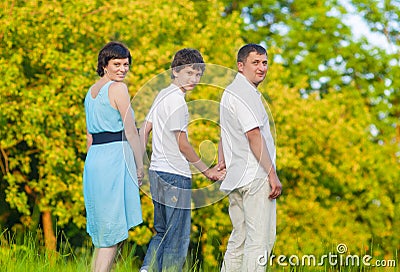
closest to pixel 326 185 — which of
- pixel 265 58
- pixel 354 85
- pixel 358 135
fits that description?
pixel 358 135

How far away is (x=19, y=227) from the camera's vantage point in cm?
1323

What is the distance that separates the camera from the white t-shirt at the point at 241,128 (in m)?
4.27

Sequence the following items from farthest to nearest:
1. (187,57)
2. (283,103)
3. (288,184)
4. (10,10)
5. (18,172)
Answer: (288,184), (283,103), (18,172), (10,10), (187,57)

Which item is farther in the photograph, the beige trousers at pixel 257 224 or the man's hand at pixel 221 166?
the man's hand at pixel 221 166

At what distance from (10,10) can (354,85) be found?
37.2ft

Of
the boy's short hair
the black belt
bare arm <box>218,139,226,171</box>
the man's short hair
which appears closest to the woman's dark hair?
the boy's short hair

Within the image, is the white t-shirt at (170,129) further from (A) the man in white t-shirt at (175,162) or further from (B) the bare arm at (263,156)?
(B) the bare arm at (263,156)

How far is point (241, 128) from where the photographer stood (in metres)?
4.32

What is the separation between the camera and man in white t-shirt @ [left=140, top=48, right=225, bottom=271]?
438 cm

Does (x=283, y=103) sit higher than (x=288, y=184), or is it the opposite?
(x=283, y=103)

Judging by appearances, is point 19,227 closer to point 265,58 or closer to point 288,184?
point 288,184

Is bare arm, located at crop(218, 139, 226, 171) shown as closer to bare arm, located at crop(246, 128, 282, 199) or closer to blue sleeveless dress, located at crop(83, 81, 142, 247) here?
bare arm, located at crop(246, 128, 282, 199)

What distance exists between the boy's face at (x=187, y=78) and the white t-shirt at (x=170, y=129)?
0.11 feet

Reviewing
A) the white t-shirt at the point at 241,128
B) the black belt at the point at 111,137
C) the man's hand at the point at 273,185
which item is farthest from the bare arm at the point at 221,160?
the black belt at the point at 111,137
